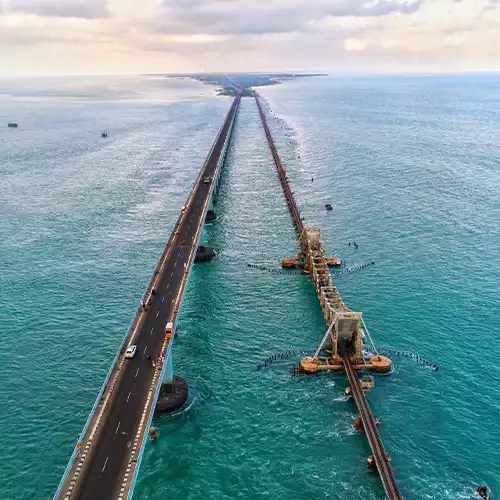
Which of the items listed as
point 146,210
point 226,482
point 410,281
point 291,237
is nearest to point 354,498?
point 226,482

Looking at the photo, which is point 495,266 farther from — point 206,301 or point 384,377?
point 206,301

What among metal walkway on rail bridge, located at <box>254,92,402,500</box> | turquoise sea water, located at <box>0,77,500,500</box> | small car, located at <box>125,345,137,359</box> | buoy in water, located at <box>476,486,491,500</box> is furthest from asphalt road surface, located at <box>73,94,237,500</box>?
buoy in water, located at <box>476,486,491,500</box>

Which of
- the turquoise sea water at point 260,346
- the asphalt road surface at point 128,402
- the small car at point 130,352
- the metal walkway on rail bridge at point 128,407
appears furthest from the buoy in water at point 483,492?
the small car at point 130,352

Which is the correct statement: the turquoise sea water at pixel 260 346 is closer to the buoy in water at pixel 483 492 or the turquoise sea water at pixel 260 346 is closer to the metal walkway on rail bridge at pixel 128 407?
the buoy in water at pixel 483 492

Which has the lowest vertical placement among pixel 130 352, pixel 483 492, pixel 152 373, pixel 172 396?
pixel 483 492

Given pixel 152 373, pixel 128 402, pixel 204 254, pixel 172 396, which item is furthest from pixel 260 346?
pixel 204 254

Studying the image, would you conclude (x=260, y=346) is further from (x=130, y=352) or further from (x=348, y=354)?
(x=130, y=352)
